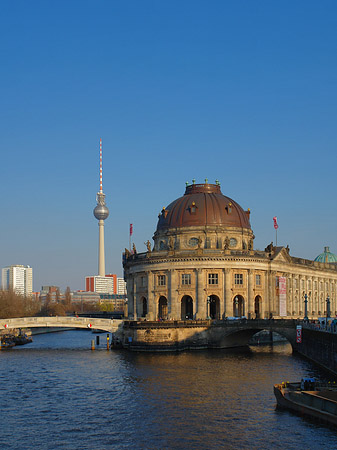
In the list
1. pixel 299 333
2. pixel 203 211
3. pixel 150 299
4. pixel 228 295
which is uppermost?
pixel 203 211

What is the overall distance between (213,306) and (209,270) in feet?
40.0

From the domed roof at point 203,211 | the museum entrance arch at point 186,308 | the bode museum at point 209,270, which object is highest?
the domed roof at point 203,211

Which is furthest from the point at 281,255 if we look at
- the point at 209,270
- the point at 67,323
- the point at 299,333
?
the point at 67,323

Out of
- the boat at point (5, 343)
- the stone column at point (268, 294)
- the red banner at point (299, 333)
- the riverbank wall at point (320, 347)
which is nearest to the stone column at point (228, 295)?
the stone column at point (268, 294)

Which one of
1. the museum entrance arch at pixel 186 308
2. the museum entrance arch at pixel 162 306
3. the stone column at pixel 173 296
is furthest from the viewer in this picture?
the museum entrance arch at pixel 162 306

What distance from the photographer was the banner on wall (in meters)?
131

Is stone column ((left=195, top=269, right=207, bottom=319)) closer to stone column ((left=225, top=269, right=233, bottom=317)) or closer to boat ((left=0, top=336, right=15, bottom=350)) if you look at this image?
stone column ((left=225, top=269, right=233, bottom=317))

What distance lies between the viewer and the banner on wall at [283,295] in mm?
130625

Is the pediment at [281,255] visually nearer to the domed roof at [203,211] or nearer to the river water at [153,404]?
the domed roof at [203,211]

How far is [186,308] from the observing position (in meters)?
138

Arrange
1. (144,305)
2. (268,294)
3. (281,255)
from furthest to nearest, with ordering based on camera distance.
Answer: (144,305), (281,255), (268,294)

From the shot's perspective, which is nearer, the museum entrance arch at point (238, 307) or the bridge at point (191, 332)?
the bridge at point (191, 332)

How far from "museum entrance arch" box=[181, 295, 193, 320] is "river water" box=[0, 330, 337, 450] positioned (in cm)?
3306

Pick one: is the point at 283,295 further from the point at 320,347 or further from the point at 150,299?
the point at 320,347
